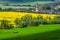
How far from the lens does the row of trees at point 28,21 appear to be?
10.1m

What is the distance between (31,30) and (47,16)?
2.23 meters

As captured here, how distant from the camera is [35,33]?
980 centimetres

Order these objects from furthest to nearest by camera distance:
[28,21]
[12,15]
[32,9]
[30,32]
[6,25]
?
[32,9], [12,15], [28,21], [6,25], [30,32]

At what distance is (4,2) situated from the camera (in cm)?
1452

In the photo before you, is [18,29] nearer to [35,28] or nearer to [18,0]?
[35,28]

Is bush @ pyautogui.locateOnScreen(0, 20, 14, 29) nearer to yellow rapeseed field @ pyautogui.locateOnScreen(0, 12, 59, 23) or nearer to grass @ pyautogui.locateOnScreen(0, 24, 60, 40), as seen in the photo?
grass @ pyautogui.locateOnScreen(0, 24, 60, 40)

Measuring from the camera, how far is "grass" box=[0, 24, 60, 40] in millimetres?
8865

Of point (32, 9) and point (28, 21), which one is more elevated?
point (32, 9)

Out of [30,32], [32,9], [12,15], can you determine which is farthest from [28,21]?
[32,9]

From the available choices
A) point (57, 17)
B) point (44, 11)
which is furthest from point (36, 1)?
point (57, 17)

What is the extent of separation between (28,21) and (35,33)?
3.92 feet

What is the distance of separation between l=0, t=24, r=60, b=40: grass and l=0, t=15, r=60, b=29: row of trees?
0.31 meters

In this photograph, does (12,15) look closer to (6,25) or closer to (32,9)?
(6,25)

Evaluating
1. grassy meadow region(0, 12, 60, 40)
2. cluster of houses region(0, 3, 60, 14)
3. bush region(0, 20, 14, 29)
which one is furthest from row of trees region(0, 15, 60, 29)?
cluster of houses region(0, 3, 60, 14)
